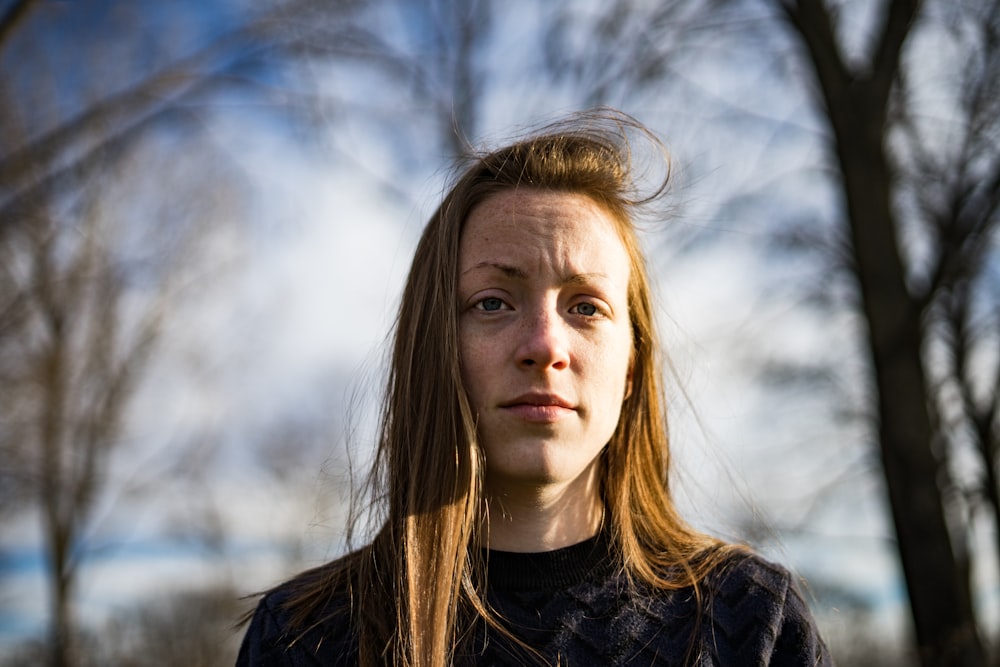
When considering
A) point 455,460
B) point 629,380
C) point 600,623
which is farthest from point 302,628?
point 629,380

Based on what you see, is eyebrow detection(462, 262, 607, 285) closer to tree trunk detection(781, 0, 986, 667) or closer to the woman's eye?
the woman's eye

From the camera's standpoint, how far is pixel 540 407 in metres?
1.87

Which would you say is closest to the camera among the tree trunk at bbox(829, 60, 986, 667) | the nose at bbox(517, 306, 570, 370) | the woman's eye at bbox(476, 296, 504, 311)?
the nose at bbox(517, 306, 570, 370)

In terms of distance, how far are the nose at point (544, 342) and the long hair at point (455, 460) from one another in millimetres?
157

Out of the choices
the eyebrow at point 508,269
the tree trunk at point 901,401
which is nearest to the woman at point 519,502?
the eyebrow at point 508,269

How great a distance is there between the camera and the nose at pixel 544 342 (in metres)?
1.86

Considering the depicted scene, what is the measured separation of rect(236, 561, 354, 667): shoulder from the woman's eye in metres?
0.66

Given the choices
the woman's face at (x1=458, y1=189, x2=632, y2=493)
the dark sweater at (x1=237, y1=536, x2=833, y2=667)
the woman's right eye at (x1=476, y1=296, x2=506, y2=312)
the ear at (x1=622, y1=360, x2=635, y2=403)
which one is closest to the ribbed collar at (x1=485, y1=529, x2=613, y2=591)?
the dark sweater at (x1=237, y1=536, x2=833, y2=667)

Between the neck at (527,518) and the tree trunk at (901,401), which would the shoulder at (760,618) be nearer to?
the neck at (527,518)

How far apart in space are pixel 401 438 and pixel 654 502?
639mm

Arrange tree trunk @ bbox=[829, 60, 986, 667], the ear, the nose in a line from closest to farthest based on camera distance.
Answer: the nose, the ear, tree trunk @ bbox=[829, 60, 986, 667]

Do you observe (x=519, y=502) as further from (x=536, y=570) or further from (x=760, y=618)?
(x=760, y=618)

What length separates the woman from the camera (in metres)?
1.90

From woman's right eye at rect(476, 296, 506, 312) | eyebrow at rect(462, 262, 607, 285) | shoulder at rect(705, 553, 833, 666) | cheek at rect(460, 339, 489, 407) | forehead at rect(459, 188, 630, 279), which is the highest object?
forehead at rect(459, 188, 630, 279)
